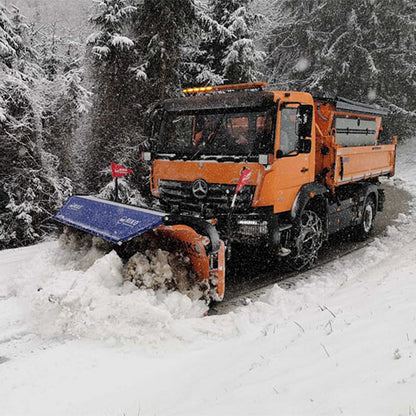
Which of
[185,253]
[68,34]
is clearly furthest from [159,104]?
[68,34]

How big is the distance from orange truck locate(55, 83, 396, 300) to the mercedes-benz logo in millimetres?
15

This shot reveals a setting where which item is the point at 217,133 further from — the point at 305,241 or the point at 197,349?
the point at 197,349

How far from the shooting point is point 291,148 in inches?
240

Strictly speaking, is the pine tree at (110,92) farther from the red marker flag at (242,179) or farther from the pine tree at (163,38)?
the red marker flag at (242,179)

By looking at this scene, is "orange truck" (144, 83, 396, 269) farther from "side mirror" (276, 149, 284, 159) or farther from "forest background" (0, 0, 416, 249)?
"forest background" (0, 0, 416, 249)

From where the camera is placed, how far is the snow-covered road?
2549 millimetres

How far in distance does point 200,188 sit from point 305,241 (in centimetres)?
214

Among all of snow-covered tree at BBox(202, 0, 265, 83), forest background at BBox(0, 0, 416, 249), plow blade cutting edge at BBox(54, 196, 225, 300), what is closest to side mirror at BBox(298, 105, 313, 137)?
plow blade cutting edge at BBox(54, 196, 225, 300)

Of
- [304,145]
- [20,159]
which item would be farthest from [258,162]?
[20,159]

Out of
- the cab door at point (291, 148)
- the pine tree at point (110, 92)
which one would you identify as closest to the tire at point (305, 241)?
the cab door at point (291, 148)

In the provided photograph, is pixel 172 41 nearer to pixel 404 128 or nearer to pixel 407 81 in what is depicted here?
pixel 407 81

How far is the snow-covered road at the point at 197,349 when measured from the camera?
8.36 ft

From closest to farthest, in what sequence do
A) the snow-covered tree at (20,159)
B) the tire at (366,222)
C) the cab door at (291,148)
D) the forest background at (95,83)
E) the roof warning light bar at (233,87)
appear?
the cab door at (291,148), the roof warning light bar at (233,87), the tire at (366,222), the snow-covered tree at (20,159), the forest background at (95,83)

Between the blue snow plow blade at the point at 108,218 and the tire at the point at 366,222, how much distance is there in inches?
227
